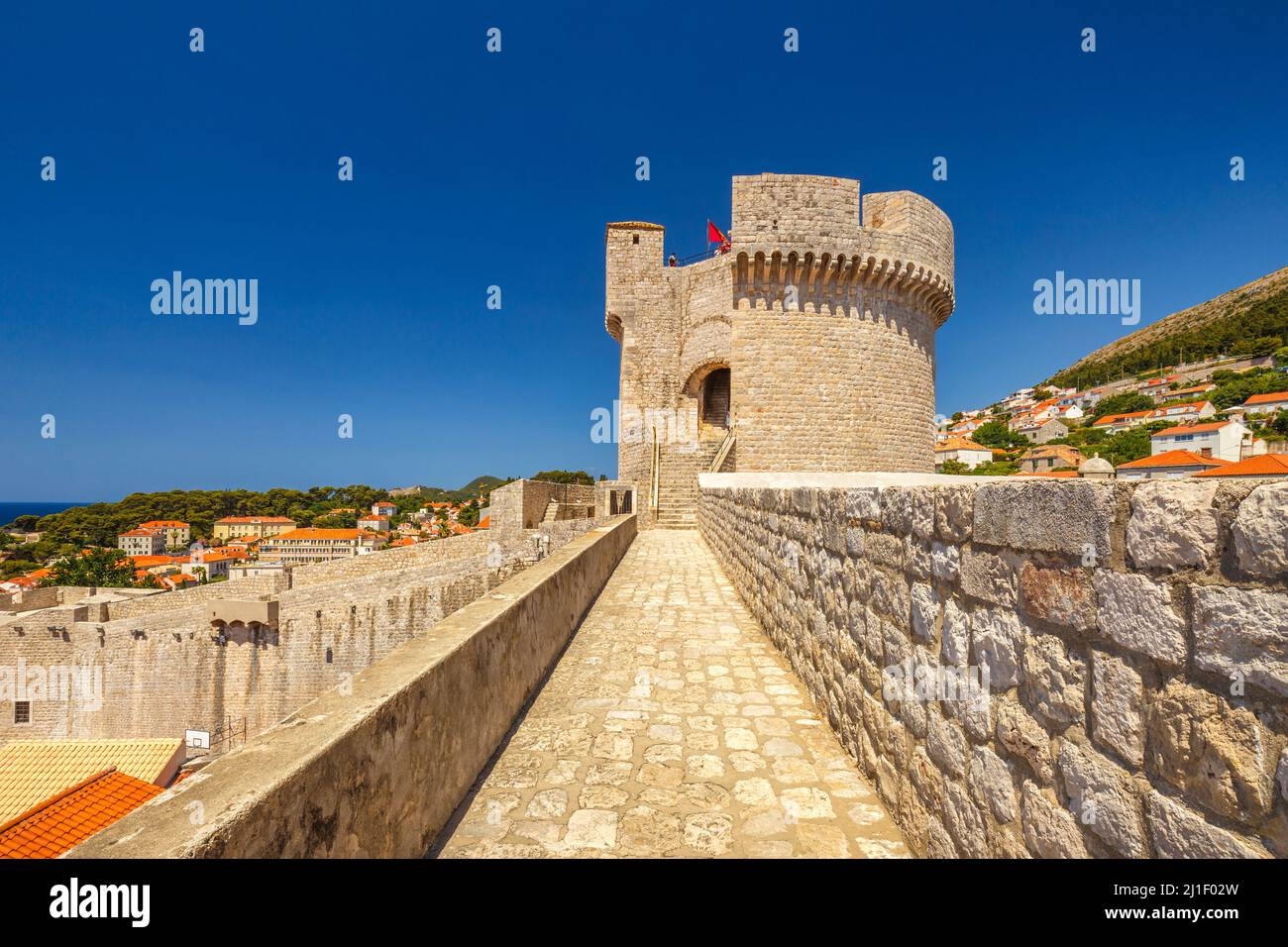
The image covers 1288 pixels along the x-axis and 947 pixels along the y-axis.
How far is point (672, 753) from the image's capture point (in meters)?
2.82

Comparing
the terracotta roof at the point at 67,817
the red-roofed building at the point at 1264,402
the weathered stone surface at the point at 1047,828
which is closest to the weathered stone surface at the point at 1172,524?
the weathered stone surface at the point at 1047,828

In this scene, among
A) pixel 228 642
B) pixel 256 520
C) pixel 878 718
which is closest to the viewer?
pixel 878 718

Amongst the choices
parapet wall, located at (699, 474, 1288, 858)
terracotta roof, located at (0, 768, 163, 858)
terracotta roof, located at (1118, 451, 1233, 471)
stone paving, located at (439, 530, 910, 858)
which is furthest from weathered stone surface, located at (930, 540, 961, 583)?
terracotta roof, located at (0, 768, 163, 858)

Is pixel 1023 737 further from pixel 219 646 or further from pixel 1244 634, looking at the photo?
pixel 219 646

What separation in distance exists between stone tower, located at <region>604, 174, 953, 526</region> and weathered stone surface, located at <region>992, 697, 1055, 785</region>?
579 inches

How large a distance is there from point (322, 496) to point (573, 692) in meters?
95.8

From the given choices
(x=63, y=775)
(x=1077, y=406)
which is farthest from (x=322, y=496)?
(x=1077, y=406)

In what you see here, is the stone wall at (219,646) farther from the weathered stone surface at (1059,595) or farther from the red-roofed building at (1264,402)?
the red-roofed building at (1264,402)

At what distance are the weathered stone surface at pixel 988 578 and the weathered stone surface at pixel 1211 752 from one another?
47 centimetres

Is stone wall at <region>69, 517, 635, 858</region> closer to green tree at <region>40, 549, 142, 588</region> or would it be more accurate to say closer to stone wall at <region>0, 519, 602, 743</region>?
stone wall at <region>0, 519, 602, 743</region>

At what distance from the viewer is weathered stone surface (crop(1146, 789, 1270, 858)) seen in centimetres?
99

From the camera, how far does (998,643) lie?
64.8 inches

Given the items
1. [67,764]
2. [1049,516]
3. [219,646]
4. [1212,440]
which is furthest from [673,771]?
[219,646]

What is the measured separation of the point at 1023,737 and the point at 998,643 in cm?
26
